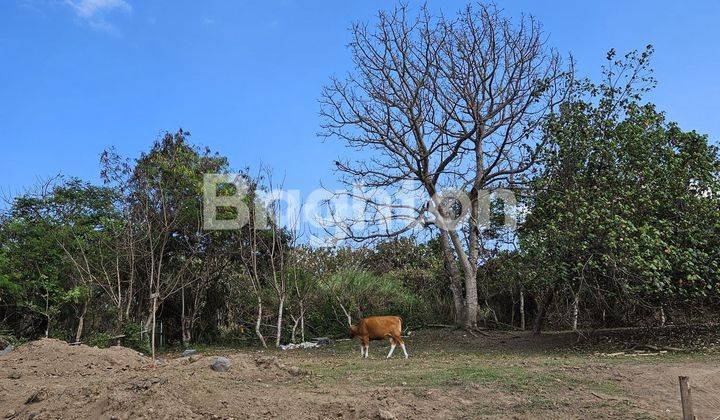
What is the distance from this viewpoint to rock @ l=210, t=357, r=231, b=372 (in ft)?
30.7

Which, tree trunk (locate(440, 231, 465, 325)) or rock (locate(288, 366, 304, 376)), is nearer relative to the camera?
rock (locate(288, 366, 304, 376))

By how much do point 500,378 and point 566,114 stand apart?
9.01 m

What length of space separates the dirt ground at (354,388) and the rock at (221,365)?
15 centimetres

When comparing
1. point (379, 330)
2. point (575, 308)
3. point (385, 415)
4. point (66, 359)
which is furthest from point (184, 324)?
point (385, 415)

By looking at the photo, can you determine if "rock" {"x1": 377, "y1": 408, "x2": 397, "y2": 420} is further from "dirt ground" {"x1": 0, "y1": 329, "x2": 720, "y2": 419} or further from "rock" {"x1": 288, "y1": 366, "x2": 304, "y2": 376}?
"rock" {"x1": 288, "y1": 366, "x2": 304, "y2": 376}

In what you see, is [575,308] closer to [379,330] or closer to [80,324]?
[379,330]

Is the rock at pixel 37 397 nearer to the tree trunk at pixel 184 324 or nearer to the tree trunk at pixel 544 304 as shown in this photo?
the tree trunk at pixel 184 324

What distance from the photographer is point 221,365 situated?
9422mm

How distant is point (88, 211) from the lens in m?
18.7

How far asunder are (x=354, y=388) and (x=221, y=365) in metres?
2.30

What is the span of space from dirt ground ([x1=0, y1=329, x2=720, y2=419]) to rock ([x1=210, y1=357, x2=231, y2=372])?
0.49 feet

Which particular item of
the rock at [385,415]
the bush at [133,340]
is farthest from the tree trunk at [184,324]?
the rock at [385,415]

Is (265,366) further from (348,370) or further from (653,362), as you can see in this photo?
(653,362)

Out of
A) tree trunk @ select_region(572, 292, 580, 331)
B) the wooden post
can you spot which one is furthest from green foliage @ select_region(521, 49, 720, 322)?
the wooden post
